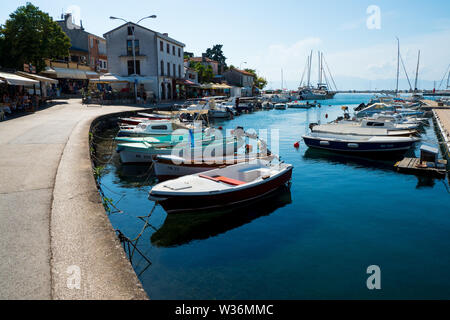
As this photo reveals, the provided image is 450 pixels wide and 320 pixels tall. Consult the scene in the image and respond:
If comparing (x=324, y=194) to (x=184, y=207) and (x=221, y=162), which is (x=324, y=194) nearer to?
(x=221, y=162)

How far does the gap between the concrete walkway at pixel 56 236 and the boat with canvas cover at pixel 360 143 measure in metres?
15.6

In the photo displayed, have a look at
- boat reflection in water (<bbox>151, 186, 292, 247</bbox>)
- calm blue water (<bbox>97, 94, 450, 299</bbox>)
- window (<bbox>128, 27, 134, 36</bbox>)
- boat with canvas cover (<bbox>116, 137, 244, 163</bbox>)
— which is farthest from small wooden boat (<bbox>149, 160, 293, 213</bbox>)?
window (<bbox>128, 27, 134, 36</bbox>)

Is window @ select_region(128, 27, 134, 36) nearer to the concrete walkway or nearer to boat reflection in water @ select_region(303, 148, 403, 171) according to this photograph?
boat reflection in water @ select_region(303, 148, 403, 171)

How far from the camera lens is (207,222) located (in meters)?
11.3

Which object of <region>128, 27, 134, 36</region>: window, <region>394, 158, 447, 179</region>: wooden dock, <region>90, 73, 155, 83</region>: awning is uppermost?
<region>128, 27, 134, 36</region>: window

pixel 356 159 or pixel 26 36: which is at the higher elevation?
pixel 26 36

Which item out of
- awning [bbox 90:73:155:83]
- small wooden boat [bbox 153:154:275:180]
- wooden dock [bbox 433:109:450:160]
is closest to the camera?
small wooden boat [bbox 153:154:275:180]

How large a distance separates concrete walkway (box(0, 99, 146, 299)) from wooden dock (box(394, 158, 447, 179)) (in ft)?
50.9

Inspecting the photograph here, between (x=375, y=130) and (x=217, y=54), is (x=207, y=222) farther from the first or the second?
(x=217, y=54)

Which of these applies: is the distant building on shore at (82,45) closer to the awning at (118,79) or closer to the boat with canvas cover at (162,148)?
the awning at (118,79)

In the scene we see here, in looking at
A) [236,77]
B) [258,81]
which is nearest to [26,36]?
[236,77]

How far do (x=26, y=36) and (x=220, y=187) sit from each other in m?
33.0

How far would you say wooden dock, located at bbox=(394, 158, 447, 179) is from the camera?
53.3 feet
